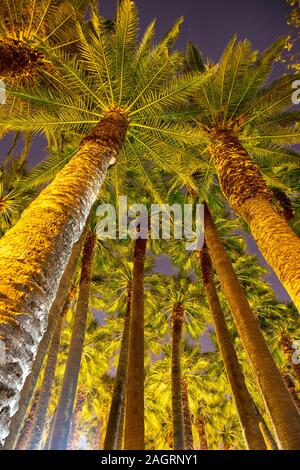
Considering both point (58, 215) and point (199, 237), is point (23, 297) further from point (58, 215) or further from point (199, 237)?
point (199, 237)

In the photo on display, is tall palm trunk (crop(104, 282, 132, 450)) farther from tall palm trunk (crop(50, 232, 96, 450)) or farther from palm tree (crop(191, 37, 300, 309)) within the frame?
palm tree (crop(191, 37, 300, 309))

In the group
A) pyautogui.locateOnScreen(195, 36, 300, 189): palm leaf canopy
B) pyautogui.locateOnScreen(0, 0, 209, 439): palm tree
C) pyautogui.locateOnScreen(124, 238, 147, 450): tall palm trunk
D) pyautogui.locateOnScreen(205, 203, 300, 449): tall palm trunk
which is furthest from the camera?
pyautogui.locateOnScreen(195, 36, 300, 189): palm leaf canopy

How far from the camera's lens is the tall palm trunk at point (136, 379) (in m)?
9.02

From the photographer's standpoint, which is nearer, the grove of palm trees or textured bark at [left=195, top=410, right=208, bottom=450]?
the grove of palm trees

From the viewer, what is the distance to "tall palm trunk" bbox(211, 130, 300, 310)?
5.34 meters

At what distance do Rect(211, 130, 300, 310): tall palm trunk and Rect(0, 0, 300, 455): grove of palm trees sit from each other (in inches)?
1.3

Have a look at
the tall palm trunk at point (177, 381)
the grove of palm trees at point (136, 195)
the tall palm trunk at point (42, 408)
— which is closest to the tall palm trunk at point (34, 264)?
the grove of palm trees at point (136, 195)

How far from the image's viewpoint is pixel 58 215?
13.4ft

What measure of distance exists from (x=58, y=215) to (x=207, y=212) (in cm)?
1094

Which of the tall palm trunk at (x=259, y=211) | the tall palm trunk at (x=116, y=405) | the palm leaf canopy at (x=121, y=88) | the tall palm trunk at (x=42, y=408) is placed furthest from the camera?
the tall palm trunk at (x=116, y=405)

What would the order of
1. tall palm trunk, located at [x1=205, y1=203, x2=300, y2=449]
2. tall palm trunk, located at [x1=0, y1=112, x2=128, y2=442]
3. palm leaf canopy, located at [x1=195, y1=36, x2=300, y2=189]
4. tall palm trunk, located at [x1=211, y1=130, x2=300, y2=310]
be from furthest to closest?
palm leaf canopy, located at [x1=195, y1=36, x2=300, y2=189], tall palm trunk, located at [x1=205, y1=203, x2=300, y2=449], tall palm trunk, located at [x1=211, y1=130, x2=300, y2=310], tall palm trunk, located at [x1=0, y1=112, x2=128, y2=442]

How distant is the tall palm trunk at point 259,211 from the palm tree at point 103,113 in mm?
1786

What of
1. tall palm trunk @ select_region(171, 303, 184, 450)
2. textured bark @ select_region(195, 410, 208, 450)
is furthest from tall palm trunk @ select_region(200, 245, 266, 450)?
textured bark @ select_region(195, 410, 208, 450)

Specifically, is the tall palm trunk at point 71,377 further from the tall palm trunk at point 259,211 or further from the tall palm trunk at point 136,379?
the tall palm trunk at point 259,211
